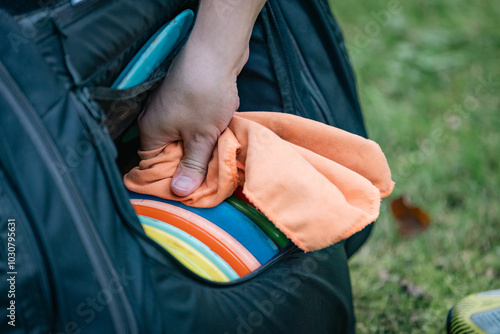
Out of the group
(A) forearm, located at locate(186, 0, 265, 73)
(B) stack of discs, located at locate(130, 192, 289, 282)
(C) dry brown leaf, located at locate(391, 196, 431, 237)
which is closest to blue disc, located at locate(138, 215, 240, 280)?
(B) stack of discs, located at locate(130, 192, 289, 282)

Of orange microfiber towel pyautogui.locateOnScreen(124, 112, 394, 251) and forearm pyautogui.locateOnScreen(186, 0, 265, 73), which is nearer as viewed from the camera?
orange microfiber towel pyautogui.locateOnScreen(124, 112, 394, 251)

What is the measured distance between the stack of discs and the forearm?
0.82 ft

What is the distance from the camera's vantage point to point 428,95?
2.40m

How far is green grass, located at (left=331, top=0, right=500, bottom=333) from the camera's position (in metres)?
1.47

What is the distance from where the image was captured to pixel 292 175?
77 centimetres

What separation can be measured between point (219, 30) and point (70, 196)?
38 centimetres

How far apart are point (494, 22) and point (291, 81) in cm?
239

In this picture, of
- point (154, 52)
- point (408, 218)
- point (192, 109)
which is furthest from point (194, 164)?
point (408, 218)

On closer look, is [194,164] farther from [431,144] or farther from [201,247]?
Answer: [431,144]

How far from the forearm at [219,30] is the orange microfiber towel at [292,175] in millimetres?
111

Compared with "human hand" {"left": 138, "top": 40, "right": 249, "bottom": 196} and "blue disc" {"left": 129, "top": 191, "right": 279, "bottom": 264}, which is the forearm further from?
"blue disc" {"left": 129, "top": 191, "right": 279, "bottom": 264}

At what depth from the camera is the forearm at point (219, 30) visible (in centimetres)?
87

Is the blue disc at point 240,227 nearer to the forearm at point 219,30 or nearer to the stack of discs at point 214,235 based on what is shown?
the stack of discs at point 214,235

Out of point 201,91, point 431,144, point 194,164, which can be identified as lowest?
point 431,144
